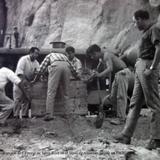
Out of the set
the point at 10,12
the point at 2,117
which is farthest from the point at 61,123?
the point at 10,12

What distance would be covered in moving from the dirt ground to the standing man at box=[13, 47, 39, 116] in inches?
30.8

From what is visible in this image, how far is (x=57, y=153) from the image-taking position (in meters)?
5.14

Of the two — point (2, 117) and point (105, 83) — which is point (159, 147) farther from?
point (105, 83)

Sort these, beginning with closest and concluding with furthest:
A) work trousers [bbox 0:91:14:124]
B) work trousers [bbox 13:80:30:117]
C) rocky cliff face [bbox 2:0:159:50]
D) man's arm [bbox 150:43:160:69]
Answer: man's arm [bbox 150:43:160:69] < work trousers [bbox 0:91:14:124] < work trousers [bbox 13:80:30:117] < rocky cliff face [bbox 2:0:159:50]

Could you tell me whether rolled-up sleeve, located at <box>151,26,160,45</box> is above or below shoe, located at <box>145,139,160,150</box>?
above

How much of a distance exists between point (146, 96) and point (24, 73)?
465 centimetres

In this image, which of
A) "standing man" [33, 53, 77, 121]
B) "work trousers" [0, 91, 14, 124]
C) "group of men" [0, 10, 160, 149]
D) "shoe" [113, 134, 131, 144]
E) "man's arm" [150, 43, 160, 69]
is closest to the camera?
"man's arm" [150, 43, 160, 69]

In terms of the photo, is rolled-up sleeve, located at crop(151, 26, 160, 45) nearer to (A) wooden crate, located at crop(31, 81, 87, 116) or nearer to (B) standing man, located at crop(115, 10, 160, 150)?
(B) standing man, located at crop(115, 10, 160, 150)

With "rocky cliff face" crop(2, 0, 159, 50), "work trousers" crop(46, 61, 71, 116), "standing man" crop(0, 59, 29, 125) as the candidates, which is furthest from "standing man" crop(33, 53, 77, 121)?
"rocky cliff face" crop(2, 0, 159, 50)

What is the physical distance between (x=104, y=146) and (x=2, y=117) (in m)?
2.88

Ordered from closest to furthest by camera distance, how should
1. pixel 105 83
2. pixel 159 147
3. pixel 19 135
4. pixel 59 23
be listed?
pixel 159 147 → pixel 19 135 → pixel 105 83 → pixel 59 23

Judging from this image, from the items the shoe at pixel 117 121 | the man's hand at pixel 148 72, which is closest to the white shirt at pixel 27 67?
the shoe at pixel 117 121

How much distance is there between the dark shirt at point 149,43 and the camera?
5.11m

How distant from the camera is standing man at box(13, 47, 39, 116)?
8.62 metres
